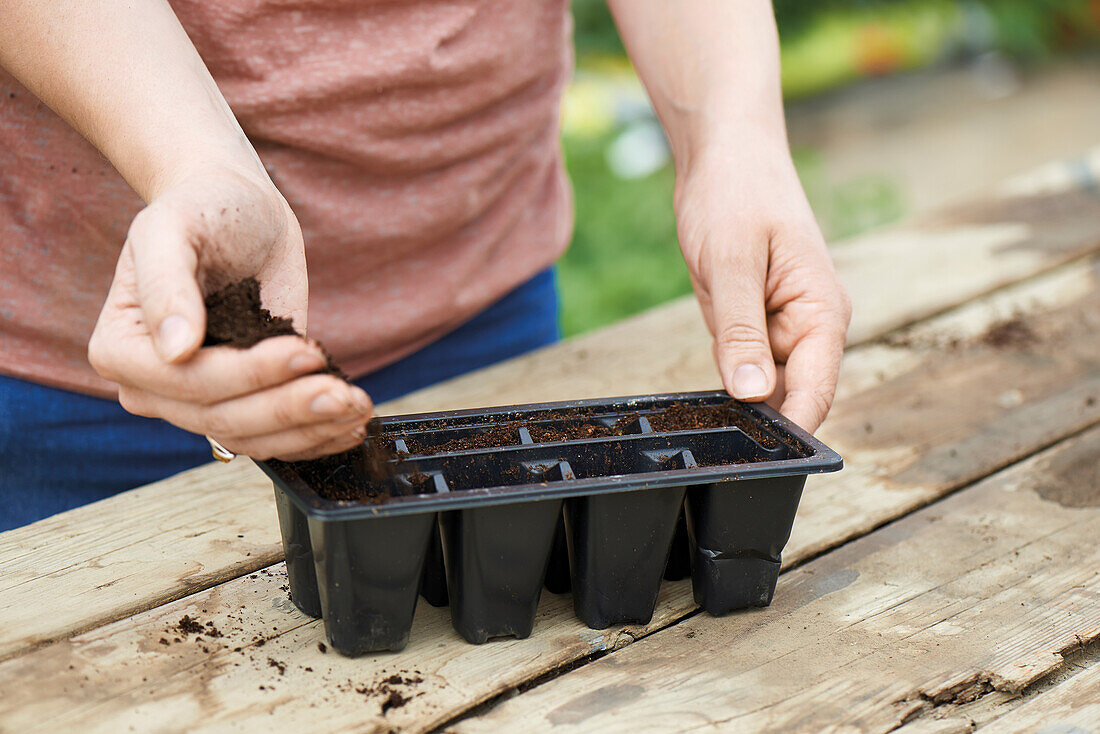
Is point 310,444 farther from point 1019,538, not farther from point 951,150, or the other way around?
point 951,150

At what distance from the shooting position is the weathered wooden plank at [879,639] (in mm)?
999

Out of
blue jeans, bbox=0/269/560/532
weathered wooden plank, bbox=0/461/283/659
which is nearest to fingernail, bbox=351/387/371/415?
weathered wooden plank, bbox=0/461/283/659

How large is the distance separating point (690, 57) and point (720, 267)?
0.38 metres

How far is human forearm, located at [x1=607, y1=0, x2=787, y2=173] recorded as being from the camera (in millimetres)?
1543

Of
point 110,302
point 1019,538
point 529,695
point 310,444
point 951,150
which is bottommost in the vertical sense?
point 951,150

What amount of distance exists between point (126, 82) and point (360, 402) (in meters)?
0.46

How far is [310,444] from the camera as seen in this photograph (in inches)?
38.4

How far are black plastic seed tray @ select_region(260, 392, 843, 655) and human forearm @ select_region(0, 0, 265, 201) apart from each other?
348 millimetres

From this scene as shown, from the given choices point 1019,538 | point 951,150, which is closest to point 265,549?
point 1019,538

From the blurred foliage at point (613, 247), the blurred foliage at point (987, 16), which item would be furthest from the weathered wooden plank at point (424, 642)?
the blurred foliage at point (987, 16)

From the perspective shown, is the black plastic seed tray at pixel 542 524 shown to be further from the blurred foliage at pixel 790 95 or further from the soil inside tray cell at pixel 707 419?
the blurred foliage at pixel 790 95

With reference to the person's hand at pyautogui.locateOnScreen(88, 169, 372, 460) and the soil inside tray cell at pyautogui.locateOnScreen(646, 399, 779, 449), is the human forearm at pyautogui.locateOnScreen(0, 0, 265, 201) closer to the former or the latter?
the person's hand at pyautogui.locateOnScreen(88, 169, 372, 460)

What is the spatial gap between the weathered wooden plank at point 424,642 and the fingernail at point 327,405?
0.28m

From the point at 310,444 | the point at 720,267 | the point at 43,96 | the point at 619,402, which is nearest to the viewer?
the point at 310,444
